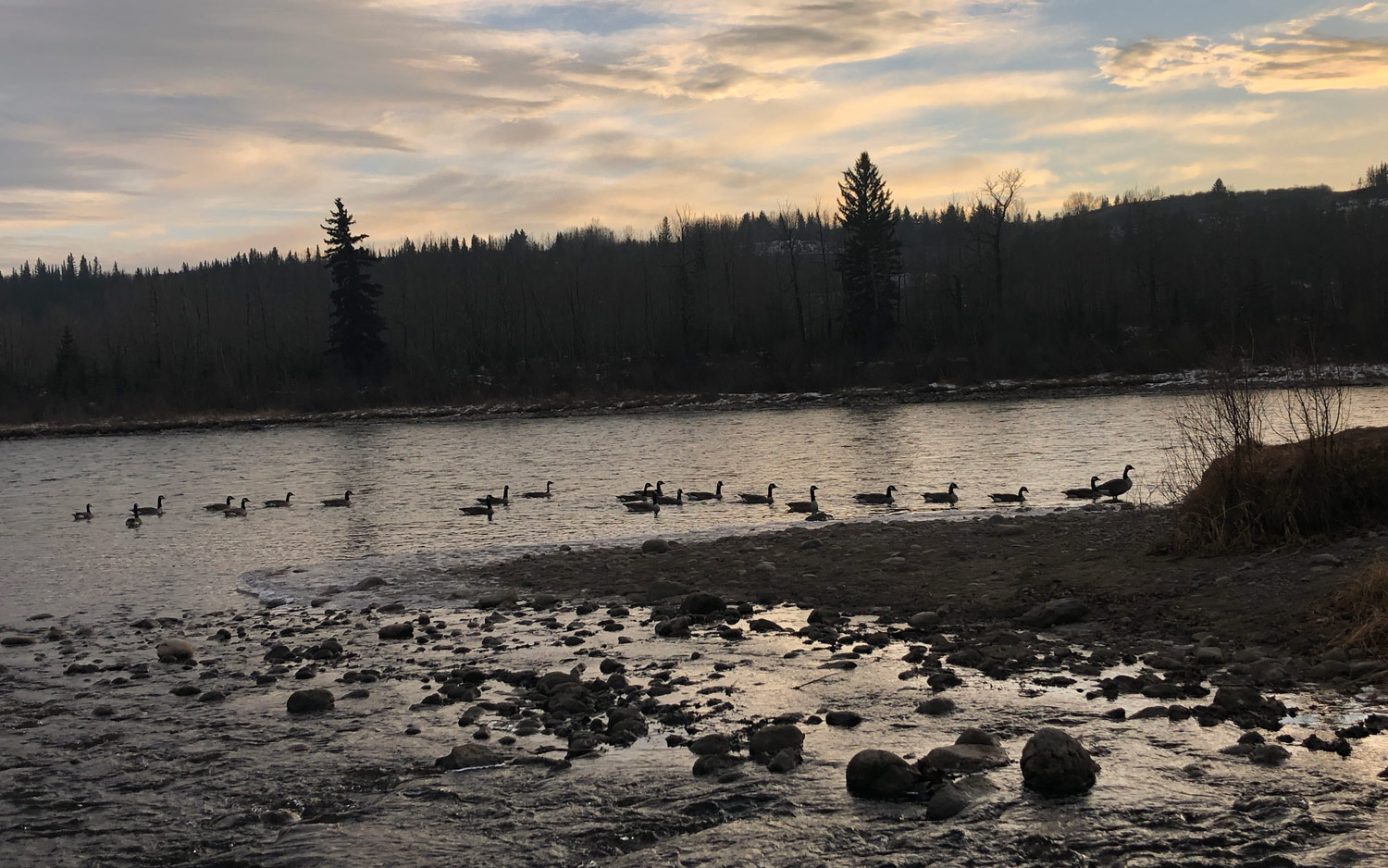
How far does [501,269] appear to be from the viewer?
114812 millimetres

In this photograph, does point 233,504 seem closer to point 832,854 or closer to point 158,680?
point 158,680

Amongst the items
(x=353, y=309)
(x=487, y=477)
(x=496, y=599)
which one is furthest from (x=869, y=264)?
(x=496, y=599)

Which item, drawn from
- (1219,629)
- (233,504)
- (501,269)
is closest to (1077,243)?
(501,269)

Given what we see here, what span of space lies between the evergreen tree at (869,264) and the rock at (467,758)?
7275 cm

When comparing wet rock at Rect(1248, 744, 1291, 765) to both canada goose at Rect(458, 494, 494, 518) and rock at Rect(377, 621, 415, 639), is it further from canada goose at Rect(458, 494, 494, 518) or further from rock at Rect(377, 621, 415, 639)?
canada goose at Rect(458, 494, 494, 518)

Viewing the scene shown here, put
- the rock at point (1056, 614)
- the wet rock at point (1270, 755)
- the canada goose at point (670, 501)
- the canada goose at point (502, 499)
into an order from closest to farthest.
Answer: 1. the wet rock at point (1270, 755)
2. the rock at point (1056, 614)
3. the canada goose at point (670, 501)
4. the canada goose at point (502, 499)

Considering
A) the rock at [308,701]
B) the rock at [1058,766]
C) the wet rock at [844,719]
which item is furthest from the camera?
the rock at [308,701]

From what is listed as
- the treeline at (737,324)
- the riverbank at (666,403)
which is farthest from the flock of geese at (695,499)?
the treeline at (737,324)

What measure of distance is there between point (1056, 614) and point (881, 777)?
4.66 metres

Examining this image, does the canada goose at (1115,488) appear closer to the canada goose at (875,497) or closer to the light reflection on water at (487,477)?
the light reflection on water at (487,477)

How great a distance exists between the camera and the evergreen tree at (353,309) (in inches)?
3115

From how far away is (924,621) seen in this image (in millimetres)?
11078

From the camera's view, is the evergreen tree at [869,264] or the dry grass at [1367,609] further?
the evergreen tree at [869,264]

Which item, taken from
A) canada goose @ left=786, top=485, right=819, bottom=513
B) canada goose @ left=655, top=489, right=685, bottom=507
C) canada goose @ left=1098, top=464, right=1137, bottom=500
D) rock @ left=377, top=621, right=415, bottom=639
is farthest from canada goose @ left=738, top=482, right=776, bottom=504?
rock @ left=377, top=621, right=415, bottom=639
